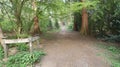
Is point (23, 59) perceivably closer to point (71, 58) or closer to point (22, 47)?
point (22, 47)

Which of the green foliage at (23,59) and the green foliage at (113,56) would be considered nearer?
the green foliage at (23,59)

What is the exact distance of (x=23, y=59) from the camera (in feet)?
29.2

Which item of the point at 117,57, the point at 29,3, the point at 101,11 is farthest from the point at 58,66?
the point at 101,11

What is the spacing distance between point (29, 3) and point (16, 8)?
284 centimetres

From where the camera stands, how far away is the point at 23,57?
8.99 metres

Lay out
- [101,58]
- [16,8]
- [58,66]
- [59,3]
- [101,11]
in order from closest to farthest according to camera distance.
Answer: [58,66], [101,58], [16,8], [59,3], [101,11]

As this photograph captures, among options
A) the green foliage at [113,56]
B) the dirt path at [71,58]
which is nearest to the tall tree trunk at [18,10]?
the dirt path at [71,58]

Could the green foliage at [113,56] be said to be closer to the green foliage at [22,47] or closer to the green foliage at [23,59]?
the green foliage at [23,59]

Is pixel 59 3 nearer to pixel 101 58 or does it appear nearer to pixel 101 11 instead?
pixel 101 11

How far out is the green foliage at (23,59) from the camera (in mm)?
8711

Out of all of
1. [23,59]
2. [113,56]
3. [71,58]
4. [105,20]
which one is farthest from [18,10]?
[105,20]

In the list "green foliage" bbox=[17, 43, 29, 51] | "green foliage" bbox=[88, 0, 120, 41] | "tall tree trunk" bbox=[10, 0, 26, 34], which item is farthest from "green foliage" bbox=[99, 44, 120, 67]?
"tall tree trunk" bbox=[10, 0, 26, 34]

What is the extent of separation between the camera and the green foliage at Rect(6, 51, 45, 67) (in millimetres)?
8711

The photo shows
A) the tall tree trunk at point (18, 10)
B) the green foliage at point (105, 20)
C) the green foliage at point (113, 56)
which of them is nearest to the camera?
the green foliage at point (113, 56)
